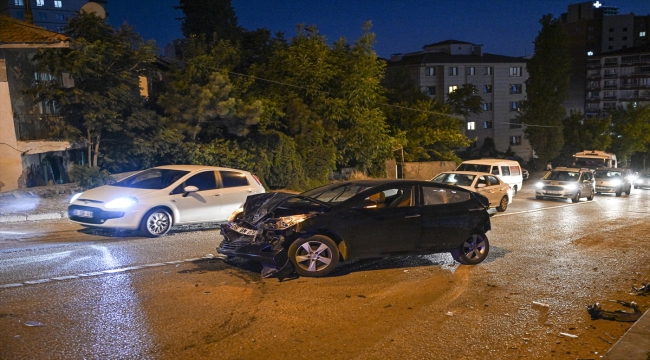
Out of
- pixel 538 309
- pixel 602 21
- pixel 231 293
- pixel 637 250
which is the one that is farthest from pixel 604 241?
pixel 602 21

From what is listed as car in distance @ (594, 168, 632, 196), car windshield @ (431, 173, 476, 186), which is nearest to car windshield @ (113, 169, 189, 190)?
car windshield @ (431, 173, 476, 186)

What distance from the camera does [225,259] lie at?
9.91 meters

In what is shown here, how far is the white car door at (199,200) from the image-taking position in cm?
1284

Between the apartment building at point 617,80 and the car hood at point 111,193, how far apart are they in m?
89.3

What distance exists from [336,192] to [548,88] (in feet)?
163

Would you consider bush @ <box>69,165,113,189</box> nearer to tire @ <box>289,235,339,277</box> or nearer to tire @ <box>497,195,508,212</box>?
tire @ <box>289,235,339,277</box>

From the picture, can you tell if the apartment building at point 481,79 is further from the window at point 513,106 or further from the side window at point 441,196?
the side window at point 441,196

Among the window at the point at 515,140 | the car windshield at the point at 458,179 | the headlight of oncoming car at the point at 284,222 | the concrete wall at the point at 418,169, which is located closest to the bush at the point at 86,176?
the car windshield at the point at 458,179

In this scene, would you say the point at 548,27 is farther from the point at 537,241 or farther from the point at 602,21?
the point at 602,21

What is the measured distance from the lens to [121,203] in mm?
11984

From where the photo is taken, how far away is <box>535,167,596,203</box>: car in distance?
83.4ft

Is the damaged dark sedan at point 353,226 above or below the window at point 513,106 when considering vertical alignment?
below

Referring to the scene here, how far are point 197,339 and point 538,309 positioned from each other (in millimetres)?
4159

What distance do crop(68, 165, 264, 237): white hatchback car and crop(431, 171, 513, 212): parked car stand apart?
7.83 metres
